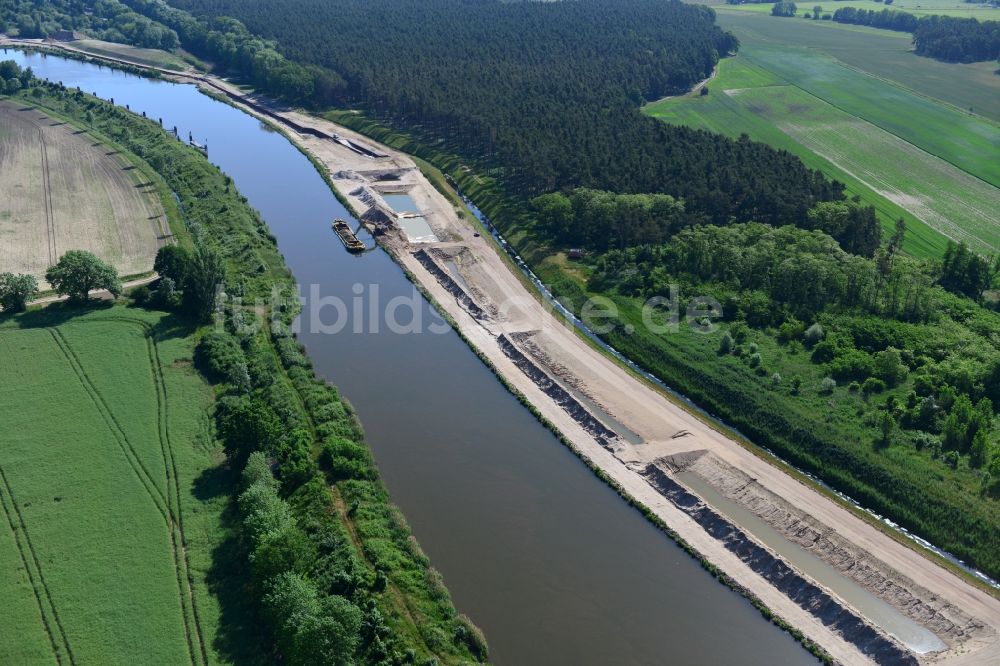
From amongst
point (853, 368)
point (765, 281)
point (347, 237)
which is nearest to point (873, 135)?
point (765, 281)

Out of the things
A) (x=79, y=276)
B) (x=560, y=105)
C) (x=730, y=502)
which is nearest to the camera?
(x=730, y=502)

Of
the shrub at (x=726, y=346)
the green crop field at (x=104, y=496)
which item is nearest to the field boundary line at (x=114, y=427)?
the green crop field at (x=104, y=496)

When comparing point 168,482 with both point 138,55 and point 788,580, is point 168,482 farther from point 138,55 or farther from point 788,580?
point 138,55

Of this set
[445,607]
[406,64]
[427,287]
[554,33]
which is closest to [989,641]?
[445,607]

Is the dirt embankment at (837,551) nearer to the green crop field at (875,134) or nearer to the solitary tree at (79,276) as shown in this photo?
the green crop field at (875,134)

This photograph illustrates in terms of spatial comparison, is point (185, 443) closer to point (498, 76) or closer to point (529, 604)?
point (529, 604)
